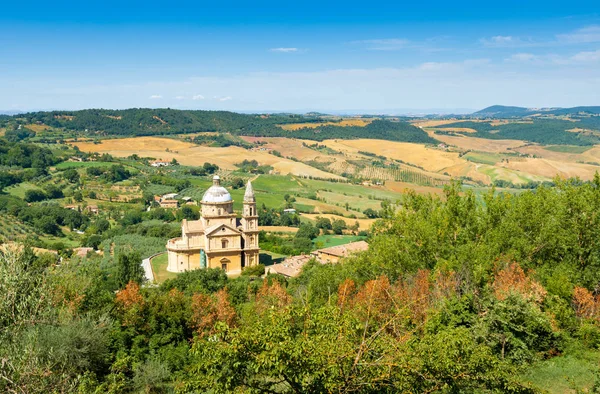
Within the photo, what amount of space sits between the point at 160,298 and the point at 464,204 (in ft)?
55.7

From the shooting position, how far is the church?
5006cm

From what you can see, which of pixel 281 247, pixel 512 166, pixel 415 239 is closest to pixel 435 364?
pixel 415 239

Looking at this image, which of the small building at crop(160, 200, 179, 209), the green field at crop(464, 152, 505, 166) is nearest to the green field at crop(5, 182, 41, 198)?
the small building at crop(160, 200, 179, 209)

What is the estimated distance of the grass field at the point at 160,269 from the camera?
158 feet

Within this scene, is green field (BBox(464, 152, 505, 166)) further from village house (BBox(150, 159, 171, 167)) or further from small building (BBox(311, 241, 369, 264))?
small building (BBox(311, 241, 369, 264))

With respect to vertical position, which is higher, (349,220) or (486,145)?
(486,145)

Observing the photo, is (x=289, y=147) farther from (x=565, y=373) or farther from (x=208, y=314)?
(x=565, y=373)

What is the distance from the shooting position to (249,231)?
169 feet

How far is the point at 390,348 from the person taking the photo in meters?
12.3

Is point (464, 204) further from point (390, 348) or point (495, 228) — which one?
point (390, 348)

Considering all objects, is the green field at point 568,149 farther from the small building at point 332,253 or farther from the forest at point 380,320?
the forest at point 380,320

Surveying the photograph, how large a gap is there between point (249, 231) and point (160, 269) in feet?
32.3

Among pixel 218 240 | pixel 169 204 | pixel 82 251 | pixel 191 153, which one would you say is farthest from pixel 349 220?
pixel 191 153

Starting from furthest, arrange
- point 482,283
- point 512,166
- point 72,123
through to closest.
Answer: point 72,123 → point 512,166 → point 482,283
